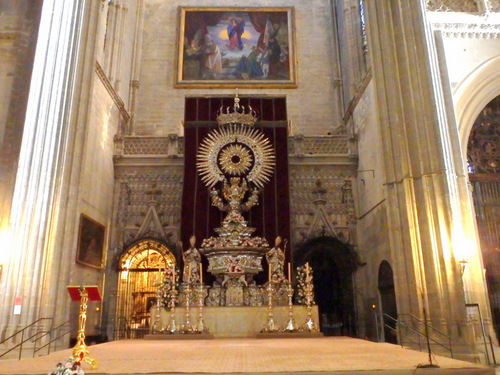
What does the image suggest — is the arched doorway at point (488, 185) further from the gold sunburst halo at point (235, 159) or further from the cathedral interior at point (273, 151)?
the gold sunburst halo at point (235, 159)

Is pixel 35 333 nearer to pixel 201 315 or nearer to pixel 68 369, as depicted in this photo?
pixel 201 315

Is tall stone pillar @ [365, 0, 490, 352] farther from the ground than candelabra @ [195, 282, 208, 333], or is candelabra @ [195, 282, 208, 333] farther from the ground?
tall stone pillar @ [365, 0, 490, 352]

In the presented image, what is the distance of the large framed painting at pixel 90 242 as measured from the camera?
11.3 m

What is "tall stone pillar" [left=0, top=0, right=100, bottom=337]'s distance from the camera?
8461 mm

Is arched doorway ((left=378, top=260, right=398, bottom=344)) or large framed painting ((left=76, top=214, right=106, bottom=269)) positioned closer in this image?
large framed painting ((left=76, top=214, right=106, bottom=269))

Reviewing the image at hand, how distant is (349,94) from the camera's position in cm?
1584

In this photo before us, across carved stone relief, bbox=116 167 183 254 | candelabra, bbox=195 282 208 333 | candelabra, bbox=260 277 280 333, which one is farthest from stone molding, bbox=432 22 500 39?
candelabra, bbox=195 282 208 333

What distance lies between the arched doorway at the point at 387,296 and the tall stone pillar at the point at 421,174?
6.33ft

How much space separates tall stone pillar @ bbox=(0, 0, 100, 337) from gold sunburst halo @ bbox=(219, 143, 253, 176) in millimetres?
4464

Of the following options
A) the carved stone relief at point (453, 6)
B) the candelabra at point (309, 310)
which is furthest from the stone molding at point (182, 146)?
the candelabra at point (309, 310)

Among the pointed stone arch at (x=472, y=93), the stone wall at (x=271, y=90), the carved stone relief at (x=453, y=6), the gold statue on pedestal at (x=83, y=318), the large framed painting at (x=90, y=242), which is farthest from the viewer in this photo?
the stone wall at (x=271, y=90)

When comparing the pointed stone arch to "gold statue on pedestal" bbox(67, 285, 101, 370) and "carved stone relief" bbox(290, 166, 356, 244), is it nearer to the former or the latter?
"carved stone relief" bbox(290, 166, 356, 244)

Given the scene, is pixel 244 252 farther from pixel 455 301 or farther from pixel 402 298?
pixel 455 301

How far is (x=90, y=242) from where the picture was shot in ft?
39.6
